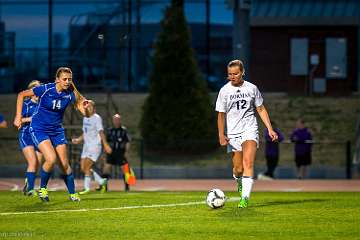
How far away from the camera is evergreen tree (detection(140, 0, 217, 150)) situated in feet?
125

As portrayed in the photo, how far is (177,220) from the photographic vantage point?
565 inches

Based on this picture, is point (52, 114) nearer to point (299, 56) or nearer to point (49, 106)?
point (49, 106)

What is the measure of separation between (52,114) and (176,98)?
2166 centimetres

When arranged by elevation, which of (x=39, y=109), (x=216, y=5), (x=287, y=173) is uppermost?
(x=216, y=5)

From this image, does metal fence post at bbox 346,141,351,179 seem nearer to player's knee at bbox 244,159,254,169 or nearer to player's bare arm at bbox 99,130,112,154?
player's bare arm at bbox 99,130,112,154

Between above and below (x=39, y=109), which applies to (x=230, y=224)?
below

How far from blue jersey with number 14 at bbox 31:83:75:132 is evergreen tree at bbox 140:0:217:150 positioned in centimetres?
1958

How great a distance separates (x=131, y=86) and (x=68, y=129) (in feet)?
40.1

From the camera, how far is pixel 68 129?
37688mm

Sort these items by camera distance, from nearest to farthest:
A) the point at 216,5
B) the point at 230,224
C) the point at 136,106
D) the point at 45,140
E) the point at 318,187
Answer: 1. the point at 230,224
2. the point at 45,140
3. the point at 318,187
4. the point at 136,106
5. the point at 216,5

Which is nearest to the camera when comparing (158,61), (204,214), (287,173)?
(204,214)

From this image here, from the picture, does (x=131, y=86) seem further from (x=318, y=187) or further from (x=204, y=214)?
(x=204, y=214)

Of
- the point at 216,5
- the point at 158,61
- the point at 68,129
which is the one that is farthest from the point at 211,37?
the point at 68,129

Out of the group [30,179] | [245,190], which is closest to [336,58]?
[30,179]
